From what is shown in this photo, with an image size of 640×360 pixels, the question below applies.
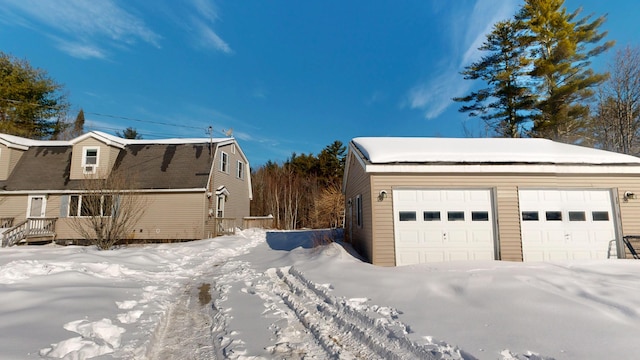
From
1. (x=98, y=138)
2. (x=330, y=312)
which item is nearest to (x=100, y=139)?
(x=98, y=138)

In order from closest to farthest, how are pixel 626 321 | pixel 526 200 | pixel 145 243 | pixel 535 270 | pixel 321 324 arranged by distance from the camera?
pixel 626 321, pixel 321 324, pixel 535 270, pixel 526 200, pixel 145 243

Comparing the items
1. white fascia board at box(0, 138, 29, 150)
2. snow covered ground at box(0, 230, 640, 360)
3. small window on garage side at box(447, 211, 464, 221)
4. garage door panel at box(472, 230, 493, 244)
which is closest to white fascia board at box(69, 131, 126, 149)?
white fascia board at box(0, 138, 29, 150)

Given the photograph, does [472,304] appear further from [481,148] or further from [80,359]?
[481,148]

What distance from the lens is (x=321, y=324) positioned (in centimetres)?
455

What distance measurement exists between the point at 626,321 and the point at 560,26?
23.2 metres

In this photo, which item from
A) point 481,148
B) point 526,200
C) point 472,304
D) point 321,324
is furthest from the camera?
point 481,148

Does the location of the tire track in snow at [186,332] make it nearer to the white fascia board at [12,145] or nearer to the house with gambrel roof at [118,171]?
the house with gambrel roof at [118,171]

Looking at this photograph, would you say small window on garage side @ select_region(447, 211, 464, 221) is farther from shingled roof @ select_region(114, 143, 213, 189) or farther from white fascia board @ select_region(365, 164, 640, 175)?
shingled roof @ select_region(114, 143, 213, 189)

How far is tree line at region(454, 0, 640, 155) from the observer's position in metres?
18.3

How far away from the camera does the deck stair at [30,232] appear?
48.1 ft

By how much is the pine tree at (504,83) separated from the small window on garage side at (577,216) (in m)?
13.5

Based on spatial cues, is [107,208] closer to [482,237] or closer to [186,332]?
[186,332]

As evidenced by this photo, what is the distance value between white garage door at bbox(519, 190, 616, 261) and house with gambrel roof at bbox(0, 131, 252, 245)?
48.1 ft

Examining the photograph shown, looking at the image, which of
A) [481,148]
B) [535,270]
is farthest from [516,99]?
[535,270]
